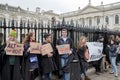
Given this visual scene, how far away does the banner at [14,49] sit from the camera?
4172mm

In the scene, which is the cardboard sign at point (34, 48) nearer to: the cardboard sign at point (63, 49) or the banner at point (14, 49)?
the banner at point (14, 49)

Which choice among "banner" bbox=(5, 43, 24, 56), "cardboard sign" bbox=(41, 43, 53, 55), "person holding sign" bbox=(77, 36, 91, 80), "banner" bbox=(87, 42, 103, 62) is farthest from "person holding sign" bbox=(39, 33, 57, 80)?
"banner" bbox=(87, 42, 103, 62)

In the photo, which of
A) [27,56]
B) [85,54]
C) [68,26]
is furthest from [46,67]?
[68,26]

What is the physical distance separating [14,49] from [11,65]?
388mm

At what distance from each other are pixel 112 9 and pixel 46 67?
45105 millimetres

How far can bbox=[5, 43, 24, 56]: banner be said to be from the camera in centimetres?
417

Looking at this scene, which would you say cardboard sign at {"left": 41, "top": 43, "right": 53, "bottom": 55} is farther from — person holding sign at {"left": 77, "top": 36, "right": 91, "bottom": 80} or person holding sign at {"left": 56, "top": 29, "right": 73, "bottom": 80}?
person holding sign at {"left": 77, "top": 36, "right": 91, "bottom": 80}

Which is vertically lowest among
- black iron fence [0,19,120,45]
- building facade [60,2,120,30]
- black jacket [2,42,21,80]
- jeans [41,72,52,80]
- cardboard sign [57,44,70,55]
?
jeans [41,72,52,80]

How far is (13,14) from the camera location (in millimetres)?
35281

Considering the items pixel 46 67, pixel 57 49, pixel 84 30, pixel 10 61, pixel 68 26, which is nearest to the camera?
pixel 10 61

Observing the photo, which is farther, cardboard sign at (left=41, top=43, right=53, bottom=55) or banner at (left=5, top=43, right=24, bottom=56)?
cardboard sign at (left=41, top=43, right=53, bottom=55)

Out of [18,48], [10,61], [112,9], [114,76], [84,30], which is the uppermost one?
[112,9]

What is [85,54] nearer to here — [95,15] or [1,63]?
[1,63]

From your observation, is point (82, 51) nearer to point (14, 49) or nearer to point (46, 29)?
point (46, 29)
